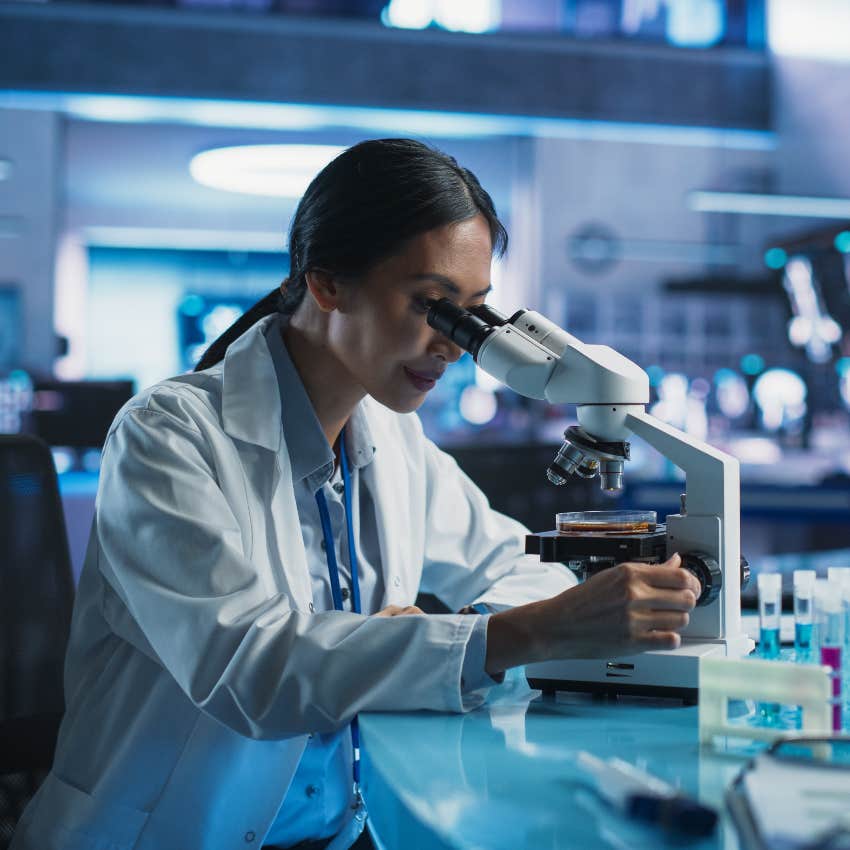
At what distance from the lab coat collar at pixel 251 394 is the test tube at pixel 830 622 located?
0.68m

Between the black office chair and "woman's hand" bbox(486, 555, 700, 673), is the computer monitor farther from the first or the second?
"woman's hand" bbox(486, 555, 700, 673)

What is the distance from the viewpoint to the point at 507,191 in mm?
10555

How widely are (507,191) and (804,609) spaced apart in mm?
9696

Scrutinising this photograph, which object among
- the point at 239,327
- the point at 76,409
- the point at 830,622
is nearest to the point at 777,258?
the point at 76,409

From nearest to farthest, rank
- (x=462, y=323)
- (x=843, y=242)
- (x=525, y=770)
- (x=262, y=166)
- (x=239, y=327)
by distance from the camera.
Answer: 1. (x=525, y=770)
2. (x=462, y=323)
3. (x=239, y=327)
4. (x=843, y=242)
5. (x=262, y=166)

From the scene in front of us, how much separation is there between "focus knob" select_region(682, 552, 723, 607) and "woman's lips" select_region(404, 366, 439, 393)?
0.42 metres

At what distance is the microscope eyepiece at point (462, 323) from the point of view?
1.21 m

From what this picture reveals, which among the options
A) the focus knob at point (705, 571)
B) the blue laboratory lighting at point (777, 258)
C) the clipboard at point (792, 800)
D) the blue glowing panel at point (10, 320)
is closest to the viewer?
the clipboard at point (792, 800)

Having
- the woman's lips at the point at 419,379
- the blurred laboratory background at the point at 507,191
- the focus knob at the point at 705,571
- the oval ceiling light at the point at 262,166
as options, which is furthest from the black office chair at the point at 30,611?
the oval ceiling light at the point at 262,166

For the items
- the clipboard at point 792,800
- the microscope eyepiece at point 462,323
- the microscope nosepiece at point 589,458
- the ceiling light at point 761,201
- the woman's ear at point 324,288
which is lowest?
the clipboard at point 792,800

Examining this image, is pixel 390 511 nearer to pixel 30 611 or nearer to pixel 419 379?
pixel 419 379

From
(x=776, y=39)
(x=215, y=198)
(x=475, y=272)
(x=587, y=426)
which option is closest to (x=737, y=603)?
(x=587, y=426)

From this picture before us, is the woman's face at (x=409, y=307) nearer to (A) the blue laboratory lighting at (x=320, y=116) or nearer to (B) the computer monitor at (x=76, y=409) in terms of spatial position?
(B) the computer monitor at (x=76, y=409)

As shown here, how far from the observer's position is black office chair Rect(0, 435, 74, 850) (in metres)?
1.47
